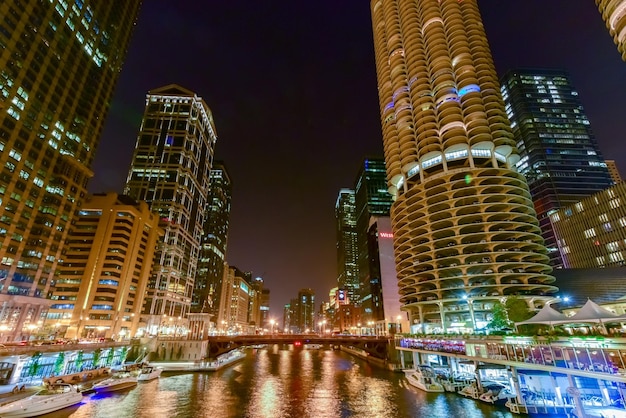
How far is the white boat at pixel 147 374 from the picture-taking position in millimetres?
65869

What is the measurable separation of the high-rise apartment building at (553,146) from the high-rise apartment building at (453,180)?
81202 millimetres

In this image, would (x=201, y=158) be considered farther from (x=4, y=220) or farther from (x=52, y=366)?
(x=52, y=366)

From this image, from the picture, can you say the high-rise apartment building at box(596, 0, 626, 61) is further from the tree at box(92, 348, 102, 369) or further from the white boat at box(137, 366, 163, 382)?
the tree at box(92, 348, 102, 369)

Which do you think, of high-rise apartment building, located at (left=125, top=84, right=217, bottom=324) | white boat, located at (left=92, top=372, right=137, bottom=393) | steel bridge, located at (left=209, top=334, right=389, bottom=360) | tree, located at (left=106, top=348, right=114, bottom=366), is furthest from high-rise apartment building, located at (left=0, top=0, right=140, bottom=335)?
steel bridge, located at (left=209, top=334, right=389, bottom=360)

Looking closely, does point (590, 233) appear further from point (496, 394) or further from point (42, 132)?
point (42, 132)

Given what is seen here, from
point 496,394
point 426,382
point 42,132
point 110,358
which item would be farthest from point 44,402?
point 42,132

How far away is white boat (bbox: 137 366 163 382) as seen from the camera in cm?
6587

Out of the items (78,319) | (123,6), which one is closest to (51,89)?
(123,6)

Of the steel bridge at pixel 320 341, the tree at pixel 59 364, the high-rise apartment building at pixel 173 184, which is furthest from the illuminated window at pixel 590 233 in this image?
the high-rise apartment building at pixel 173 184

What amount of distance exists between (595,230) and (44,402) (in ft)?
582

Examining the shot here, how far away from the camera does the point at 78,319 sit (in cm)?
10912

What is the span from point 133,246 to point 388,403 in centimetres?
11537

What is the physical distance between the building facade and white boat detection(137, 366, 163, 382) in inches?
6295

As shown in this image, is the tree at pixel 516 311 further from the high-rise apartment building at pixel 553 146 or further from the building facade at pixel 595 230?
the high-rise apartment building at pixel 553 146
